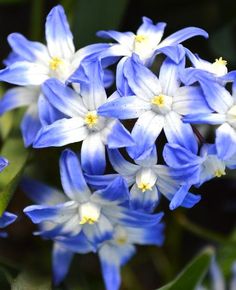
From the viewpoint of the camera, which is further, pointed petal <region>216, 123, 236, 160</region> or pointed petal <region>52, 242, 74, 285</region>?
pointed petal <region>52, 242, 74, 285</region>

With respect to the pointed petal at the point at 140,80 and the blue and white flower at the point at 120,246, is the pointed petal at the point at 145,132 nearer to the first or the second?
the pointed petal at the point at 140,80

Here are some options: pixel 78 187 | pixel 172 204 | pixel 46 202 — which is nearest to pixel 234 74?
pixel 172 204

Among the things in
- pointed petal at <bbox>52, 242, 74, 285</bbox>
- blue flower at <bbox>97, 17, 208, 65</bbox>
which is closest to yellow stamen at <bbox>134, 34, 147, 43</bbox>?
blue flower at <bbox>97, 17, 208, 65</bbox>

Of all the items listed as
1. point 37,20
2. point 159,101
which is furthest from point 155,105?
point 37,20

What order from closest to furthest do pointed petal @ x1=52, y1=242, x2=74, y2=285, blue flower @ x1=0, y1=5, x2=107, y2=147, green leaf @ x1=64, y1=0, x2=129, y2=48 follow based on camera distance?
blue flower @ x1=0, y1=5, x2=107, y2=147 < pointed petal @ x1=52, y1=242, x2=74, y2=285 < green leaf @ x1=64, y1=0, x2=129, y2=48

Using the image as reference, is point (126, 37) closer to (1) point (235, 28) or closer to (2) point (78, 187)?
(2) point (78, 187)

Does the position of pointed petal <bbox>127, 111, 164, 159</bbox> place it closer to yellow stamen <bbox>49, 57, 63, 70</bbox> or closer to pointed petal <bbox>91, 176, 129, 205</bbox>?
pointed petal <bbox>91, 176, 129, 205</bbox>

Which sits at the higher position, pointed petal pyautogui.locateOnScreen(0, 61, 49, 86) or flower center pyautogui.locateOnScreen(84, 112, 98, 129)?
pointed petal pyautogui.locateOnScreen(0, 61, 49, 86)
